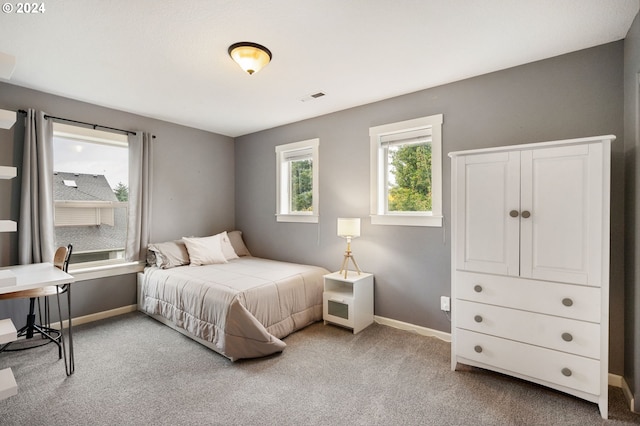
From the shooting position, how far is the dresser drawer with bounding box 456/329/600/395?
188 cm

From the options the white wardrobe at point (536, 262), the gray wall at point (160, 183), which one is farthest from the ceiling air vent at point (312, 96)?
the gray wall at point (160, 183)

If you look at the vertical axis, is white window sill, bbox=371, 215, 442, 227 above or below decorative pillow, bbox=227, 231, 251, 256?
above

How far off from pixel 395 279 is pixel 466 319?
38.5 inches

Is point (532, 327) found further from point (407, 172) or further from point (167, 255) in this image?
point (167, 255)

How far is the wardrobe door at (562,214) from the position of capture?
6.10 feet

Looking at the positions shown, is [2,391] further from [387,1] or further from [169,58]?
[387,1]

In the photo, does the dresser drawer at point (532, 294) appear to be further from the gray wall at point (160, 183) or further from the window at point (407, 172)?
the gray wall at point (160, 183)

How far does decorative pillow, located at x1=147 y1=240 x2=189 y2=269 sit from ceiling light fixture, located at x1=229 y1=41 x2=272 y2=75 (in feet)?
8.11

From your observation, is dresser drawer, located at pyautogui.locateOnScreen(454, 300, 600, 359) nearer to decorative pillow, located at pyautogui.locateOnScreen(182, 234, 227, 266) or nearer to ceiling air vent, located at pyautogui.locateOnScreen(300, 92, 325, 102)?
ceiling air vent, located at pyautogui.locateOnScreen(300, 92, 325, 102)

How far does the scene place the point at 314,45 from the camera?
2.23m

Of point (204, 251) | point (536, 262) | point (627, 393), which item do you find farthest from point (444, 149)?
point (204, 251)

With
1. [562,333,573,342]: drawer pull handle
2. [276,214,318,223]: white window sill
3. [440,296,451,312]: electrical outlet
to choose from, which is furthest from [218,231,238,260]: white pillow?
[562,333,573,342]: drawer pull handle

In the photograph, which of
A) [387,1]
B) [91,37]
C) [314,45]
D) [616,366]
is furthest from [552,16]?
[91,37]

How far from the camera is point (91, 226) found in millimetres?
3561
